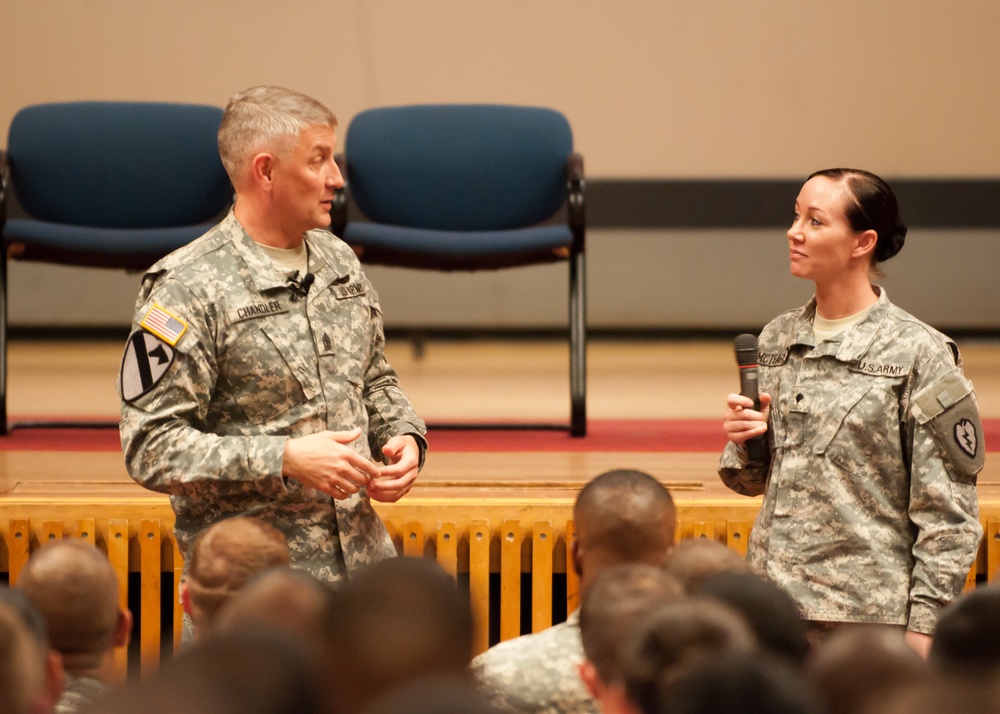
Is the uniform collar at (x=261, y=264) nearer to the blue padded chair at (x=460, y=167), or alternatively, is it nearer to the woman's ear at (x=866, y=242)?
the woman's ear at (x=866, y=242)

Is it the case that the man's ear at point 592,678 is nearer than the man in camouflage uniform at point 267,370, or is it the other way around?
the man's ear at point 592,678

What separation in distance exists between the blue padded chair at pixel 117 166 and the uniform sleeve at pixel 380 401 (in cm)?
166

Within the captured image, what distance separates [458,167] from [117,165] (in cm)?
112

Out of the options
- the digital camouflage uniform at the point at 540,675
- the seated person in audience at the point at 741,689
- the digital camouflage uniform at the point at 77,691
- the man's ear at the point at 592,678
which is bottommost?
the digital camouflage uniform at the point at 540,675

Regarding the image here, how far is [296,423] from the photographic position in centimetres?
216

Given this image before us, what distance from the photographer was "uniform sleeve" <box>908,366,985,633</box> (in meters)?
2.12

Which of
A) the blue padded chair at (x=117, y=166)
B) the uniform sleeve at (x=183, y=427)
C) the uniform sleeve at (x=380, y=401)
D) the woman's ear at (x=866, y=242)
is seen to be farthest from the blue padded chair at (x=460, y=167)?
the uniform sleeve at (x=183, y=427)

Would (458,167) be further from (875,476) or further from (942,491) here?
(942,491)

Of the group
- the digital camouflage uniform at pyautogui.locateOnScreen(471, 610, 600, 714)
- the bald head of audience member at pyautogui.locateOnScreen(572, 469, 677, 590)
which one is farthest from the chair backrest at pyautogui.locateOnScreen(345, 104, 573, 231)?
the digital camouflage uniform at pyautogui.locateOnScreen(471, 610, 600, 714)

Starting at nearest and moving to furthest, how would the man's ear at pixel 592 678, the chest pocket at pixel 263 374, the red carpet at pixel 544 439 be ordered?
the man's ear at pixel 592 678
the chest pocket at pixel 263 374
the red carpet at pixel 544 439

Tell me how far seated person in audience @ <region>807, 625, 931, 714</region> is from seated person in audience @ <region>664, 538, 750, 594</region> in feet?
1.26

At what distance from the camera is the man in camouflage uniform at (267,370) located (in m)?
2.03

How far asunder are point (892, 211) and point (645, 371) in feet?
9.92

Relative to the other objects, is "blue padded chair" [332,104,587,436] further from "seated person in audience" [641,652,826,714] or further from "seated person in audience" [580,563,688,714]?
"seated person in audience" [641,652,826,714]
